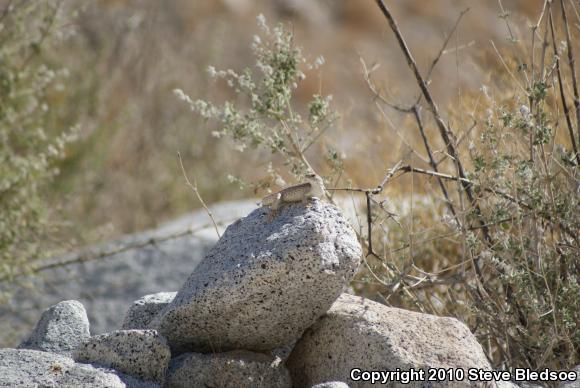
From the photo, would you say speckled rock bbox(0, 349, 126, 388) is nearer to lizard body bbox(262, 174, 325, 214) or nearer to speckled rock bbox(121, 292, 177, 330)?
speckled rock bbox(121, 292, 177, 330)

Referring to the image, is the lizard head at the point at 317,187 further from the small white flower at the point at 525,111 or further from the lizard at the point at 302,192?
the small white flower at the point at 525,111

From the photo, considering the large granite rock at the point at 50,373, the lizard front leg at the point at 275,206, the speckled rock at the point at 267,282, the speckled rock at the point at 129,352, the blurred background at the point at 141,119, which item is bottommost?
the large granite rock at the point at 50,373

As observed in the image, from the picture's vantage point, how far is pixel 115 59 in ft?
36.7

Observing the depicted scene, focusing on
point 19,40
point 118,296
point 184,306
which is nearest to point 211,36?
point 118,296

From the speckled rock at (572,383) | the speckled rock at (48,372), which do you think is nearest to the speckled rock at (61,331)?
the speckled rock at (48,372)

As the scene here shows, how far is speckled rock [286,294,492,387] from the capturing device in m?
3.04

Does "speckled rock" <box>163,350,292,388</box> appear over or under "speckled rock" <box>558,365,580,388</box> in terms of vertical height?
over

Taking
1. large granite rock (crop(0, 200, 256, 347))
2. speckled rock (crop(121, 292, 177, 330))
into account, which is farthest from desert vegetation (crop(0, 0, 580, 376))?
speckled rock (crop(121, 292, 177, 330))

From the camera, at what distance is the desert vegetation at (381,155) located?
140 inches

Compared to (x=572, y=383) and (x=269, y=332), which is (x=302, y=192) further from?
(x=572, y=383)

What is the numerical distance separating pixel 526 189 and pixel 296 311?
3.50ft

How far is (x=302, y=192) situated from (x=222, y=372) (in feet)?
2.32

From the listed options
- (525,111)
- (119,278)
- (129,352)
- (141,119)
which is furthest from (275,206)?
(141,119)

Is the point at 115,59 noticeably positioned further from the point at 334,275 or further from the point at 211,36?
the point at 334,275
